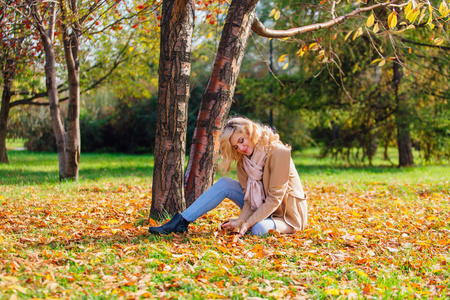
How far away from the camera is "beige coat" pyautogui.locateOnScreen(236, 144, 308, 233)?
3.94 metres

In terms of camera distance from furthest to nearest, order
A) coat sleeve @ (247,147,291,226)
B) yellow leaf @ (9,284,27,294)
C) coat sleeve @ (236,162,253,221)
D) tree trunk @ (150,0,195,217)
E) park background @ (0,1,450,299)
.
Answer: tree trunk @ (150,0,195,217)
coat sleeve @ (236,162,253,221)
coat sleeve @ (247,147,291,226)
park background @ (0,1,450,299)
yellow leaf @ (9,284,27,294)

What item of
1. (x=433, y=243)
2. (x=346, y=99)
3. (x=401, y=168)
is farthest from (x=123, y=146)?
(x=433, y=243)

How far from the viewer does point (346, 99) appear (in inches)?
509

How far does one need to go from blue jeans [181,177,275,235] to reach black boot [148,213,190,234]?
0.05 m

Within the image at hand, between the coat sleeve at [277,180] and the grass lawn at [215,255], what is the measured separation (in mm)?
319

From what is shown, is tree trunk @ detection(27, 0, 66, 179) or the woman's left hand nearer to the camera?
the woman's left hand

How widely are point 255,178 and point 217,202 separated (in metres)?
0.44

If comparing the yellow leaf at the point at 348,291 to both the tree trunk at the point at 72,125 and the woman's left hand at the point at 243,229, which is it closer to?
the woman's left hand at the point at 243,229

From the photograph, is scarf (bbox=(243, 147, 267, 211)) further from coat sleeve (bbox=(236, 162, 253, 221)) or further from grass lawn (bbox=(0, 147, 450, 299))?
grass lawn (bbox=(0, 147, 450, 299))

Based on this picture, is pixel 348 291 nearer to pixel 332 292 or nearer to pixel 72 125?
pixel 332 292

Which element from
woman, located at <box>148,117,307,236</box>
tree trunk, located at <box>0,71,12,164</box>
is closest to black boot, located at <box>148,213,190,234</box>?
woman, located at <box>148,117,307,236</box>

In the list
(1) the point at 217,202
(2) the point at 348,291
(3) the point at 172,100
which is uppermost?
(3) the point at 172,100

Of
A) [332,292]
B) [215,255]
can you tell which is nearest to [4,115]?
[215,255]

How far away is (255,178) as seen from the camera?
410 centimetres
